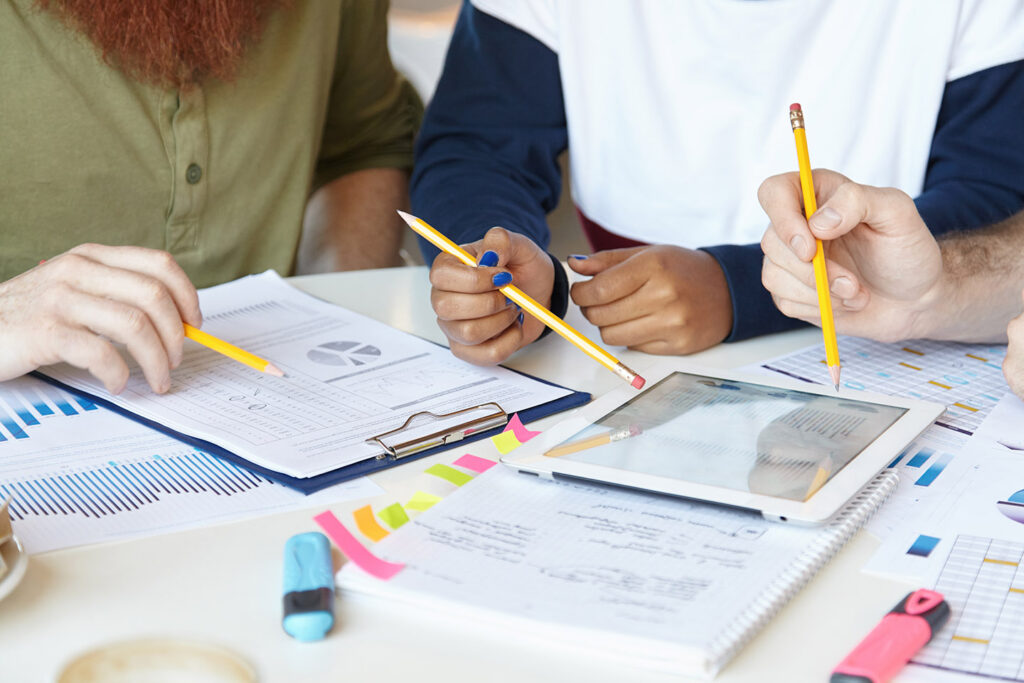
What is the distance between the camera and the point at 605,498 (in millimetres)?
752

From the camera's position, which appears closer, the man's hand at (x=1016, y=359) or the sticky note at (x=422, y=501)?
the sticky note at (x=422, y=501)

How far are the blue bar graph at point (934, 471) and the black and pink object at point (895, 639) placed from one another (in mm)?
194

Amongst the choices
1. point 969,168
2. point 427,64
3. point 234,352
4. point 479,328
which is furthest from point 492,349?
point 427,64

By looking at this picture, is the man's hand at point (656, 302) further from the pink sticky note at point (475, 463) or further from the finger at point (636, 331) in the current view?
the pink sticky note at point (475, 463)

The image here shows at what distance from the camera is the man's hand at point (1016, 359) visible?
95cm

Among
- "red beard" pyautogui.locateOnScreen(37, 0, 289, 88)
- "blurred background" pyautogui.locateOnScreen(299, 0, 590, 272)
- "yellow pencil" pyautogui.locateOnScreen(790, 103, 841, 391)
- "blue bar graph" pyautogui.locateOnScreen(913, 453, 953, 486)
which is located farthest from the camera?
"blurred background" pyautogui.locateOnScreen(299, 0, 590, 272)

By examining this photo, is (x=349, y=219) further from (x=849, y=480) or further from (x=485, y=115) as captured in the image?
(x=849, y=480)

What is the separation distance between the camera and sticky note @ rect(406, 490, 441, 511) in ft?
2.48

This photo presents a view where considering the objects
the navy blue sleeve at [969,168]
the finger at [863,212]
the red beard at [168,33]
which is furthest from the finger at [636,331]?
the red beard at [168,33]

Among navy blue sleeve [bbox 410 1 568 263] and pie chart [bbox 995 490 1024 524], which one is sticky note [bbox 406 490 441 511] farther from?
navy blue sleeve [bbox 410 1 568 263]

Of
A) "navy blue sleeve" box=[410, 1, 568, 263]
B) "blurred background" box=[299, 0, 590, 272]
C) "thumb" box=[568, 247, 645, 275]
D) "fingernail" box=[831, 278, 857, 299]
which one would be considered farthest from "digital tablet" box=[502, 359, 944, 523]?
"blurred background" box=[299, 0, 590, 272]

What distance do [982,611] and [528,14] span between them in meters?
1.16

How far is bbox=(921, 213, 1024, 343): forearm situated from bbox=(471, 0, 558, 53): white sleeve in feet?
2.30

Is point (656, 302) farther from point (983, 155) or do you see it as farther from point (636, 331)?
point (983, 155)
